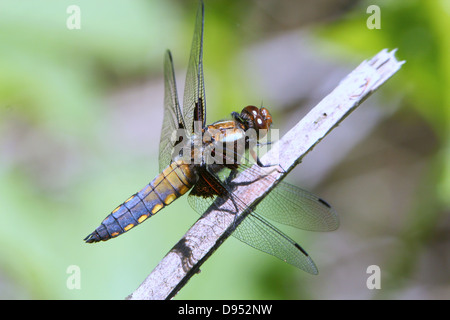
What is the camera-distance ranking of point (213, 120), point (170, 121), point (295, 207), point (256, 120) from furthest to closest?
point (213, 120)
point (170, 121)
point (256, 120)
point (295, 207)

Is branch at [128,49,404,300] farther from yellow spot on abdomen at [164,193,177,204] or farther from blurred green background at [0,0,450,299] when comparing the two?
blurred green background at [0,0,450,299]

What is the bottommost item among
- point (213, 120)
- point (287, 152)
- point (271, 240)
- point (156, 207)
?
point (271, 240)

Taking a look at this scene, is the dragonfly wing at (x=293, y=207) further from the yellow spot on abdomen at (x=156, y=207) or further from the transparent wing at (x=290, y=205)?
the yellow spot on abdomen at (x=156, y=207)

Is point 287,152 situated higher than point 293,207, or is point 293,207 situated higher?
point 287,152

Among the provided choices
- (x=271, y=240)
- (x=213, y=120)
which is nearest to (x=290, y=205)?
(x=271, y=240)

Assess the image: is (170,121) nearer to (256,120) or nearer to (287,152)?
(256,120)

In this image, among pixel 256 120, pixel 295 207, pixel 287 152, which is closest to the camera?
pixel 287 152

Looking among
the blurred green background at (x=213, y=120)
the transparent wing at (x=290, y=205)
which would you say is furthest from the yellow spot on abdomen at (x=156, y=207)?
the blurred green background at (x=213, y=120)

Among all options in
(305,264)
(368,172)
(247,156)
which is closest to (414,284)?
(368,172)
